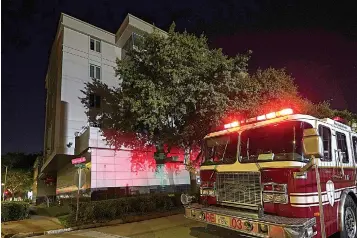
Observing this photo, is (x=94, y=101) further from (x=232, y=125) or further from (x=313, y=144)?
(x=313, y=144)

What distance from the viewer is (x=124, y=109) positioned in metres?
16.2

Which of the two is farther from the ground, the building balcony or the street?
the building balcony

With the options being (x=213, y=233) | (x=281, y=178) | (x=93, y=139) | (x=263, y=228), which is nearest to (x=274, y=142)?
(x=281, y=178)

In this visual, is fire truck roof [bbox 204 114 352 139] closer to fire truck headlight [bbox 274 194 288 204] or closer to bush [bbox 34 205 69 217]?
fire truck headlight [bbox 274 194 288 204]

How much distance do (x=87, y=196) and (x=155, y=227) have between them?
349 inches

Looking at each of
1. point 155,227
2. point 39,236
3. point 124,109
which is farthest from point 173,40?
point 39,236

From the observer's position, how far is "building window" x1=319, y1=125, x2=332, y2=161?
5832mm

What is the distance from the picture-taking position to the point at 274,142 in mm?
5766

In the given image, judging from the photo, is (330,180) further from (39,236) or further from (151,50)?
(151,50)

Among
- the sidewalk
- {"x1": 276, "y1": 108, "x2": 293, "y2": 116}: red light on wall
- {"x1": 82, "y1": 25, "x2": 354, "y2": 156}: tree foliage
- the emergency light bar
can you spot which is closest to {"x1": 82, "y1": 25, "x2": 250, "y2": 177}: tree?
{"x1": 82, "y1": 25, "x2": 354, "y2": 156}: tree foliage

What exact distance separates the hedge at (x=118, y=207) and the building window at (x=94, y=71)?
1331 cm

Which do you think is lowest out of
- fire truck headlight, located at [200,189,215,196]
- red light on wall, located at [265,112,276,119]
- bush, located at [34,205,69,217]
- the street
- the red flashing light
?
bush, located at [34,205,69,217]

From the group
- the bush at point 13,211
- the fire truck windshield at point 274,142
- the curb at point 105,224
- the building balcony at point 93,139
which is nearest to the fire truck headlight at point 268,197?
the fire truck windshield at point 274,142

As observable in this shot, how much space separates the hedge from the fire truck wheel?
29.1 feet
